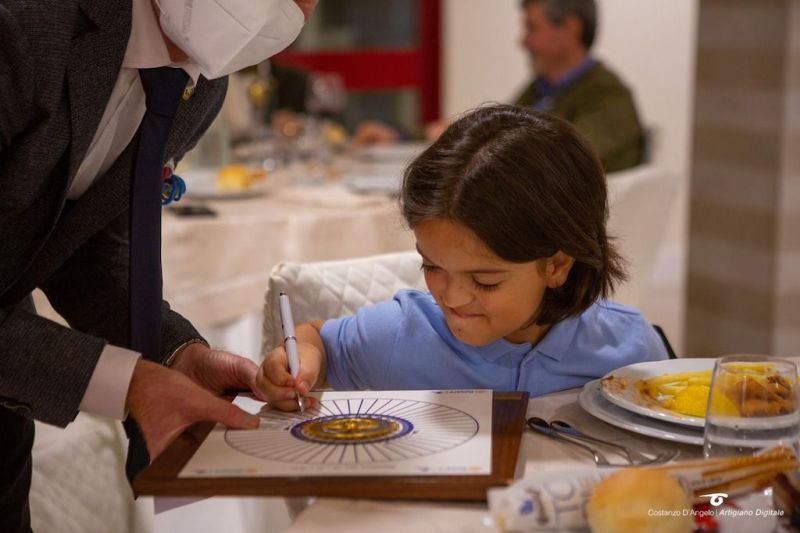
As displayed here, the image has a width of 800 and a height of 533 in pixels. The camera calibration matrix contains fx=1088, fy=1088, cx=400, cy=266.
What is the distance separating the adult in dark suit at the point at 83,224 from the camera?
119cm

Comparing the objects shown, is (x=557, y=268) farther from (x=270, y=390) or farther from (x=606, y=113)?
(x=606, y=113)

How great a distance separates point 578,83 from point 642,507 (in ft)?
11.5

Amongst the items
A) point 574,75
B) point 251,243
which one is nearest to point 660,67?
point 574,75

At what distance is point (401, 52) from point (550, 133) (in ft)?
21.8

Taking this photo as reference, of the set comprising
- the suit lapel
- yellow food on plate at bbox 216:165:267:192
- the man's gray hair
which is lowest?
yellow food on plate at bbox 216:165:267:192

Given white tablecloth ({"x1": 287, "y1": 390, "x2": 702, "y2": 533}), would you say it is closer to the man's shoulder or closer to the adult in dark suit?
the adult in dark suit

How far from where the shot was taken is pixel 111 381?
1.18 m

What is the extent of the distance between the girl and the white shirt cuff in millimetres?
155

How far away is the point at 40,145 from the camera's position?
1.26 meters

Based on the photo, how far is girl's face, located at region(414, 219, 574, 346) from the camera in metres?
1.33

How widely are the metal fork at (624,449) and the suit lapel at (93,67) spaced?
65 centimetres

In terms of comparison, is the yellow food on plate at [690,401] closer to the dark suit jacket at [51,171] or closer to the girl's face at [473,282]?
the girl's face at [473,282]

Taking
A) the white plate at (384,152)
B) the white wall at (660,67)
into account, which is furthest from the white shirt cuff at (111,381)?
the white wall at (660,67)

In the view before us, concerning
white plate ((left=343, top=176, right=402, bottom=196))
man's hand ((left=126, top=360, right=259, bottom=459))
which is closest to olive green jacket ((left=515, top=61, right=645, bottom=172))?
white plate ((left=343, top=176, right=402, bottom=196))
